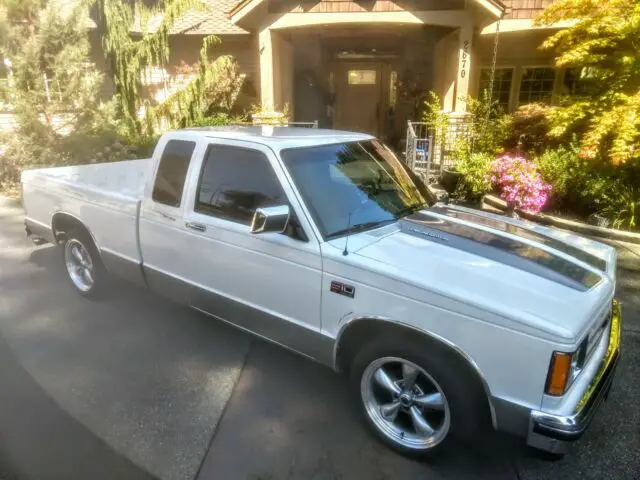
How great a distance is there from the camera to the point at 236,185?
333 cm

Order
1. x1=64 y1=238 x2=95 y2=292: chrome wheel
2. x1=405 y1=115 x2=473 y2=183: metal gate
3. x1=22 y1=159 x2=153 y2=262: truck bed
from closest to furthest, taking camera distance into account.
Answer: x1=22 y1=159 x2=153 y2=262: truck bed → x1=64 y1=238 x2=95 y2=292: chrome wheel → x1=405 y1=115 x2=473 y2=183: metal gate

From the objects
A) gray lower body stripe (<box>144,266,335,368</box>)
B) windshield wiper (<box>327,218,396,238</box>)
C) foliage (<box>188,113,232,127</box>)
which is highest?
foliage (<box>188,113,232,127</box>)

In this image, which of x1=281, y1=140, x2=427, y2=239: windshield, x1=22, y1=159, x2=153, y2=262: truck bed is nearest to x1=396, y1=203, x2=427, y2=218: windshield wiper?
x1=281, y1=140, x2=427, y2=239: windshield

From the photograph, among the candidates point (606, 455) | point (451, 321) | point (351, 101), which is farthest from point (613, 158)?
point (351, 101)

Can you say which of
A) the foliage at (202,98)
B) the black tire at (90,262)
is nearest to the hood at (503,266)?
the black tire at (90,262)

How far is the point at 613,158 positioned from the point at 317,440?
5.81 m

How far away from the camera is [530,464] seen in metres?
2.74

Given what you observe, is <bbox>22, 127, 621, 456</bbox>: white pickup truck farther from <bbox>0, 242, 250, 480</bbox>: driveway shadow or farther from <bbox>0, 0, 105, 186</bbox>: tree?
<bbox>0, 0, 105, 186</bbox>: tree

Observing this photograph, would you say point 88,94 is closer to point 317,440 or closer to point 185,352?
point 185,352

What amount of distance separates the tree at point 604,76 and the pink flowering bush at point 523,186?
0.77 m

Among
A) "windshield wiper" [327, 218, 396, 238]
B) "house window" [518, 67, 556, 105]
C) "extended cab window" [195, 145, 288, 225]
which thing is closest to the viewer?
"windshield wiper" [327, 218, 396, 238]

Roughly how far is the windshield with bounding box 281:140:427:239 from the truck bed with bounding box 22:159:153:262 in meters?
1.76

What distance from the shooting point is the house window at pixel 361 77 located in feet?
48.9

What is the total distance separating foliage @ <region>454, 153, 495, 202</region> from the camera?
26.9 ft
